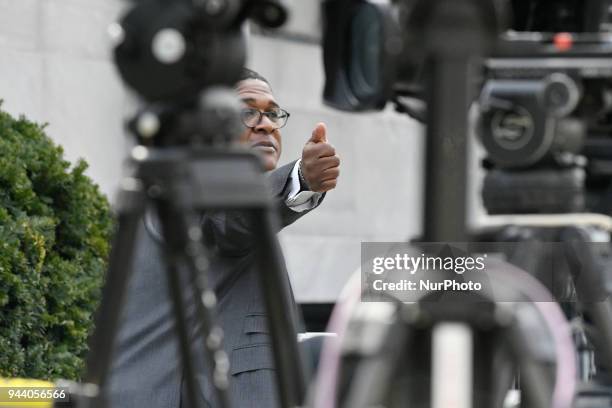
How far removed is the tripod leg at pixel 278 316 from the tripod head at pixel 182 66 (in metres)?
0.18

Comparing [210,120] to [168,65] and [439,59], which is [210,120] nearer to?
[168,65]

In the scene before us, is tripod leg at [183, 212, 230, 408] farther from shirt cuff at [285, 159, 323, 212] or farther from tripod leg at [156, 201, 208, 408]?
shirt cuff at [285, 159, 323, 212]

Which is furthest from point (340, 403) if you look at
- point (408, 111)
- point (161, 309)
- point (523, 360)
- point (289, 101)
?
point (289, 101)

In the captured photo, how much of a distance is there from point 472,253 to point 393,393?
29 centimetres

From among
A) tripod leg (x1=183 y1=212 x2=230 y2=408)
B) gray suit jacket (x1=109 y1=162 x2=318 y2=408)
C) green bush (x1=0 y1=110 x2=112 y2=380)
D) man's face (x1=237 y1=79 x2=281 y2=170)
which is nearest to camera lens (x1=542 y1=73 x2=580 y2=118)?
tripod leg (x1=183 y1=212 x2=230 y2=408)

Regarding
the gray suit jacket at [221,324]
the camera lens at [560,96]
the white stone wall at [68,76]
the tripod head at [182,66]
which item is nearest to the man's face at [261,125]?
the gray suit jacket at [221,324]

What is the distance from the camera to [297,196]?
4.50 meters

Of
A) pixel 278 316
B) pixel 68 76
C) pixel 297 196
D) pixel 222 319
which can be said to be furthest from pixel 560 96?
pixel 68 76

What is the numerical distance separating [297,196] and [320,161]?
0.61 ft

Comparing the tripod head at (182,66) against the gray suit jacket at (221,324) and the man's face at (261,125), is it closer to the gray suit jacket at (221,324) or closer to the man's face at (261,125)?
the gray suit jacket at (221,324)

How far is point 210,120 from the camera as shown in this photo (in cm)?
258

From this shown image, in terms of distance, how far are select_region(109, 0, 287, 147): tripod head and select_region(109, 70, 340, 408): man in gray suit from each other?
5.45 feet

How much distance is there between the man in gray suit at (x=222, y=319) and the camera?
4.33 metres

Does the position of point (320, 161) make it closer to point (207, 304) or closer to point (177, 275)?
point (177, 275)
